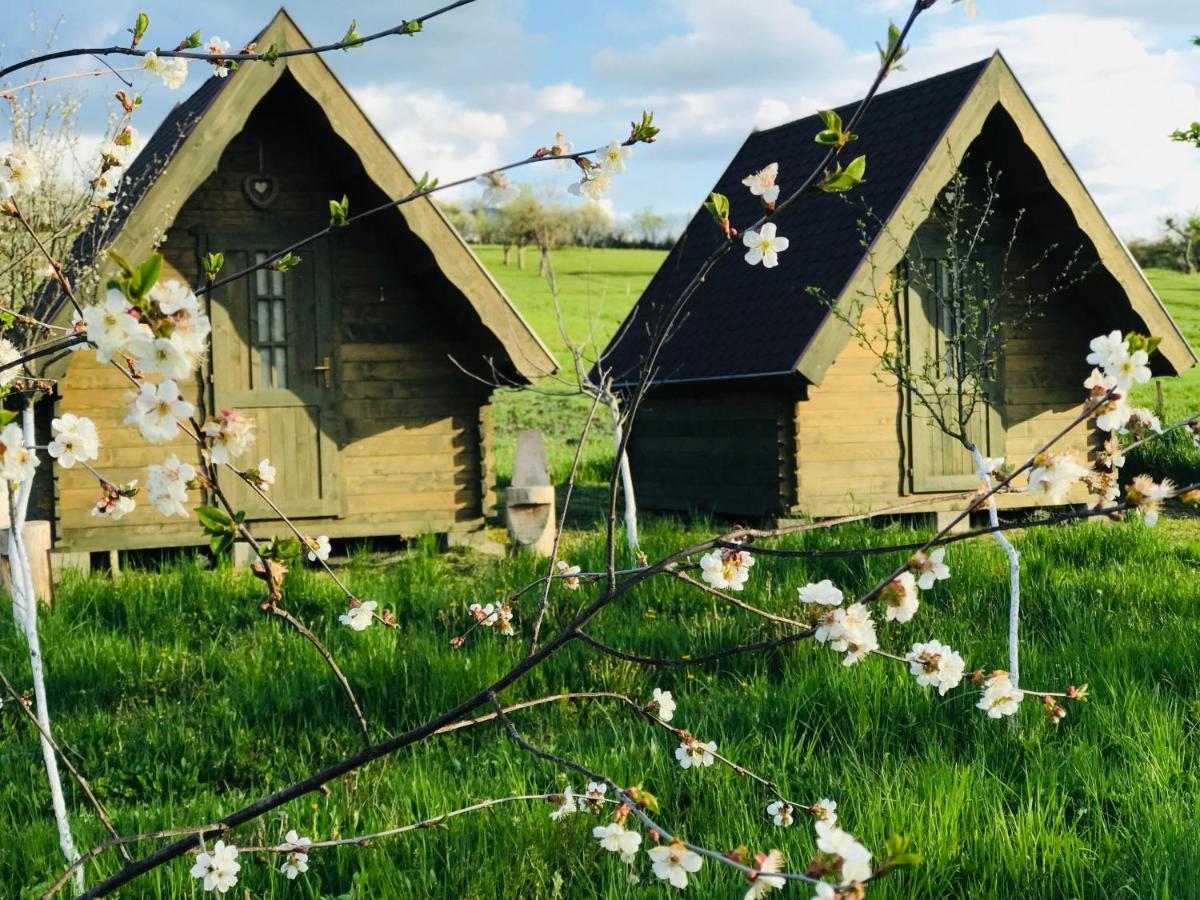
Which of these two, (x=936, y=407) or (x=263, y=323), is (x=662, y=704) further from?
(x=936, y=407)

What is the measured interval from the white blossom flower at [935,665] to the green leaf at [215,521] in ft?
5.23

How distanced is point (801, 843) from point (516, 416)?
23.2 metres

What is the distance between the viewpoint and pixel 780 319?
37.4 ft

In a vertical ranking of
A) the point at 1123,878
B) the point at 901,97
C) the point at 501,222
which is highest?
the point at 501,222

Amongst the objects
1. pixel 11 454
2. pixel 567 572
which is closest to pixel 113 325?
pixel 11 454

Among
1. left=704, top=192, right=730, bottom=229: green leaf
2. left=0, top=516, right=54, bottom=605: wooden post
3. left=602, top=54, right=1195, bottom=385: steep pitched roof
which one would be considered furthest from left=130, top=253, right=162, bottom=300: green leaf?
left=602, top=54, right=1195, bottom=385: steep pitched roof

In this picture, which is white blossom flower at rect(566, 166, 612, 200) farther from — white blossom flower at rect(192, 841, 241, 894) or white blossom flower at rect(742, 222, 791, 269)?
white blossom flower at rect(192, 841, 241, 894)

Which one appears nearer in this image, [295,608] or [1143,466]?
[295,608]

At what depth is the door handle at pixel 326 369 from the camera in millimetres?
10516

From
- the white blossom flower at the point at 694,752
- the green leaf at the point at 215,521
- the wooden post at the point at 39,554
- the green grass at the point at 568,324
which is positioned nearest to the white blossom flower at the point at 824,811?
the white blossom flower at the point at 694,752

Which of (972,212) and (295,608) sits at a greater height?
(972,212)

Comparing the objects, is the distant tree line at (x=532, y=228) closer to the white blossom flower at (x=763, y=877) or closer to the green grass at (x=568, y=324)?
the green grass at (x=568, y=324)

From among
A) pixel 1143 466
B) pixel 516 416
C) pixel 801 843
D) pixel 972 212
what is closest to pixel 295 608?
pixel 801 843

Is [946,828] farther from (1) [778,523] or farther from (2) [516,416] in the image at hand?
(2) [516,416]
